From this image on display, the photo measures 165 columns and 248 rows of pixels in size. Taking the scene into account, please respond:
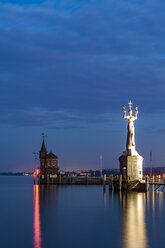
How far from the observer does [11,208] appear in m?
50.7

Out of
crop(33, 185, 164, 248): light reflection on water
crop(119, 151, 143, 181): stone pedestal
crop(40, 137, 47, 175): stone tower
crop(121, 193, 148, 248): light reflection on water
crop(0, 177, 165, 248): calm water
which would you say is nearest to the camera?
crop(121, 193, 148, 248): light reflection on water

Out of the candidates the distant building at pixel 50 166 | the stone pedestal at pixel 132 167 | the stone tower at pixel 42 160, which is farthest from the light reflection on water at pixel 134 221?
the stone tower at pixel 42 160

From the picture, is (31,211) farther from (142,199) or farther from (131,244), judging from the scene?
(131,244)

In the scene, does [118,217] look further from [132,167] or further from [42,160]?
[42,160]

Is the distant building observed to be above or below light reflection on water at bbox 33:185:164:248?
above

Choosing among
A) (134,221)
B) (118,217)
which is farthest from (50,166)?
(134,221)

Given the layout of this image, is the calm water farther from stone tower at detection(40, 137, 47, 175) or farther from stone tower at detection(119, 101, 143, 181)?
stone tower at detection(40, 137, 47, 175)

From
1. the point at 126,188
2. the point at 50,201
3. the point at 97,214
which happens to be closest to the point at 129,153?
the point at 126,188

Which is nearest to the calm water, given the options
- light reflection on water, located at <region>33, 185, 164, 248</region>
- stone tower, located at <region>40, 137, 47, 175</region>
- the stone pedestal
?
light reflection on water, located at <region>33, 185, 164, 248</region>

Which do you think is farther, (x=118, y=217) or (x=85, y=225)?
(x=118, y=217)

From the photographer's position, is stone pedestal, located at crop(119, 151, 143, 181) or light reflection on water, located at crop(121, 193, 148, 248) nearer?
light reflection on water, located at crop(121, 193, 148, 248)

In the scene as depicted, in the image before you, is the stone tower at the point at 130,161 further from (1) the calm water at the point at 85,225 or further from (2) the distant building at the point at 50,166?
(2) the distant building at the point at 50,166

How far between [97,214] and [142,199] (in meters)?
12.8

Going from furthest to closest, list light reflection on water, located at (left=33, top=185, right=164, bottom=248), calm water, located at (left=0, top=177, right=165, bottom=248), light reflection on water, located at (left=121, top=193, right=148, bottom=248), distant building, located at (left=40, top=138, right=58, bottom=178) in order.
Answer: distant building, located at (left=40, top=138, right=58, bottom=178)
light reflection on water, located at (left=33, top=185, right=164, bottom=248)
calm water, located at (left=0, top=177, right=165, bottom=248)
light reflection on water, located at (left=121, top=193, right=148, bottom=248)
